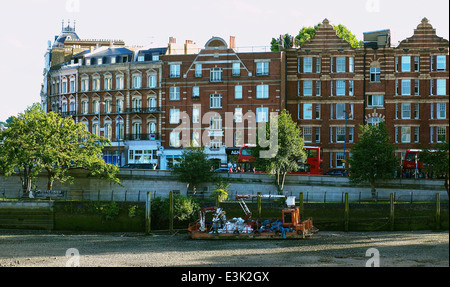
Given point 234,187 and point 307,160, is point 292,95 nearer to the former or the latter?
point 307,160

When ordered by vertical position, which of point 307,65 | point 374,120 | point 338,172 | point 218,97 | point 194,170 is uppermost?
point 307,65

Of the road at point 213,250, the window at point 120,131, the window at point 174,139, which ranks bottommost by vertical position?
the road at point 213,250

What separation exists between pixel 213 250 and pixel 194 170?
59.6 ft

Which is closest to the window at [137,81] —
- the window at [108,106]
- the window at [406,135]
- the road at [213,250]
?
the window at [108,106]

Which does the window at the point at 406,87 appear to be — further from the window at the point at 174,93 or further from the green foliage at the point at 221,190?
the window at the point at 174,93

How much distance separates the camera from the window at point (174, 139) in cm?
7700

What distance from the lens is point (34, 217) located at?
56.8 m

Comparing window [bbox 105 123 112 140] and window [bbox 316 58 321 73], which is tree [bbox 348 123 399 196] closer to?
window [bbox 316 58 321 73]

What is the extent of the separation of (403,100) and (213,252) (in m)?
36.0

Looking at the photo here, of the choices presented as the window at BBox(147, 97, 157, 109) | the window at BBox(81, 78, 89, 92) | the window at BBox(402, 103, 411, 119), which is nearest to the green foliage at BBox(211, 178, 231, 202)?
the window at BBox(402, 103, 411, 119)

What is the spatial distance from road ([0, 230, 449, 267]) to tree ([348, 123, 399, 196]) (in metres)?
8.76

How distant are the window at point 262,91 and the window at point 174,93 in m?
8.92

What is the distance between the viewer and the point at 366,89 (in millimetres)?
73000

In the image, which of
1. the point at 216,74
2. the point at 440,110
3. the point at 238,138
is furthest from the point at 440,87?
the point at 216,74
